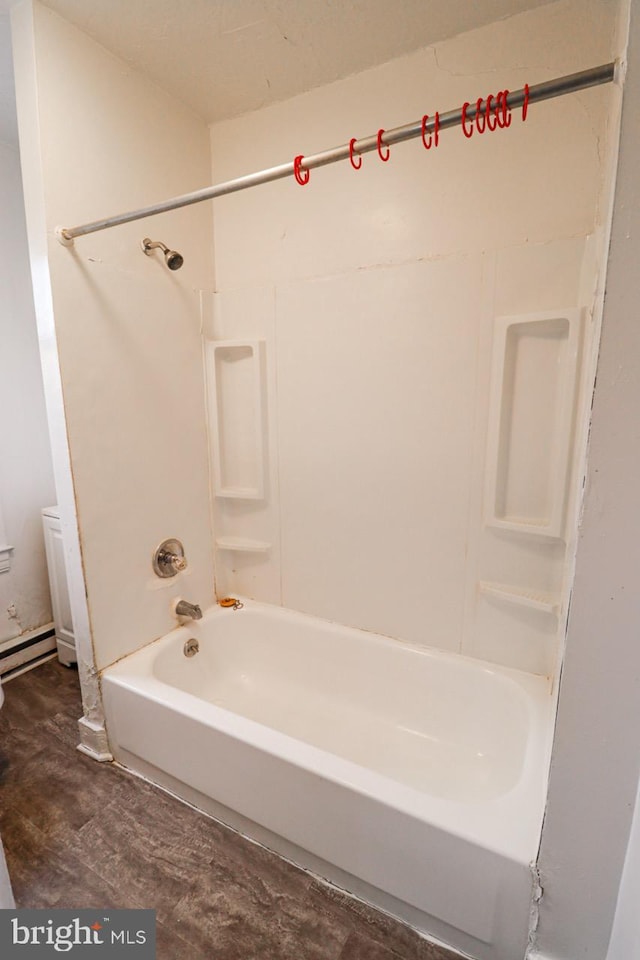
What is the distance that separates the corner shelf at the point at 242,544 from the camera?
197 cm


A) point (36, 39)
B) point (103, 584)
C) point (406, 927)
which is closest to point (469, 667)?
point (406, 927)

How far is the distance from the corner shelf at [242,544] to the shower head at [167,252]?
45.7 inches

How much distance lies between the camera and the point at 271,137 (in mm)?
1670

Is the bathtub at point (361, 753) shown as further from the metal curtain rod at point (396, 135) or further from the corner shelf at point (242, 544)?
the metal curtain rod at point (396, 135)

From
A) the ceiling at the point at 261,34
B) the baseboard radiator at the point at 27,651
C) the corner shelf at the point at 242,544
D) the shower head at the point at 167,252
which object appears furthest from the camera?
the baseboard radiator at the point at 27,651

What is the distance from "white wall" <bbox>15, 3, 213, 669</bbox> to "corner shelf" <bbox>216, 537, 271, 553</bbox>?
125mm

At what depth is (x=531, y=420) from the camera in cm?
139

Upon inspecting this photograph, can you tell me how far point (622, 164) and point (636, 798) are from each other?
1.09 m

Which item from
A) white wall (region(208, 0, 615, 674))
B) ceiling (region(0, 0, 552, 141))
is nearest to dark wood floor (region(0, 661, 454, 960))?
white wall (region(208, 0, 615, 674))

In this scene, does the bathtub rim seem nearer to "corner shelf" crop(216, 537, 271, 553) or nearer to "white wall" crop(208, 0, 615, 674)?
"white wall" crop(208, 0, 615, 674)

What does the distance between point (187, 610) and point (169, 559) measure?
24 cm

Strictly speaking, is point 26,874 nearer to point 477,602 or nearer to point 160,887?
point 160,887

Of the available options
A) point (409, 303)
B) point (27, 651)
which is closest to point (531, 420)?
point (409, 303)

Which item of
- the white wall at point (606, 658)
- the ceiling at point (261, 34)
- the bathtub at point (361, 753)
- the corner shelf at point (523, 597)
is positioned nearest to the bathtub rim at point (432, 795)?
the bathtub at point (361, 753)
